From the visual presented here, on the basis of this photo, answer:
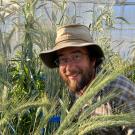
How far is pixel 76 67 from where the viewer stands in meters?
1.58

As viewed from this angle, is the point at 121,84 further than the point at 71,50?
No

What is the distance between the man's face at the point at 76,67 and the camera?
61.7 inches

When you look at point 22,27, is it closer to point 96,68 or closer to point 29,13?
A: point 29,13

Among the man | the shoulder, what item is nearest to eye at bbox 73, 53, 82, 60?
the man

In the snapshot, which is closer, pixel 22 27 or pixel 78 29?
pixel 78 29

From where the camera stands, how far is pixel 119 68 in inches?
41.4

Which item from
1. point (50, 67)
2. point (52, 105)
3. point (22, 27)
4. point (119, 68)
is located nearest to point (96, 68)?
point (50, 67)

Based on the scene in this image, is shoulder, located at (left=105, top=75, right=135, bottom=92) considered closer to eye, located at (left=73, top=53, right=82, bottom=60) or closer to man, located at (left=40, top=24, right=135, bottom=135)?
man, located at (left=40, top=24, right=135, bottom=135)

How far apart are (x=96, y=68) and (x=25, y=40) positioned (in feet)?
2.18

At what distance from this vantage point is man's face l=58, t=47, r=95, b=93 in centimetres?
157

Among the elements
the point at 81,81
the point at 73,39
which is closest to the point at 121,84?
the point at 81,81

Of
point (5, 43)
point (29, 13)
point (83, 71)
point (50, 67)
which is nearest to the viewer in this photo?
point (83, 71)

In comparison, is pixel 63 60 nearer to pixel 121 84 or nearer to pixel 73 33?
pixel 73 33

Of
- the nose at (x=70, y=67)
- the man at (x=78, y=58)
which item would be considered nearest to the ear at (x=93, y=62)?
the man at (x=78, y=58)
